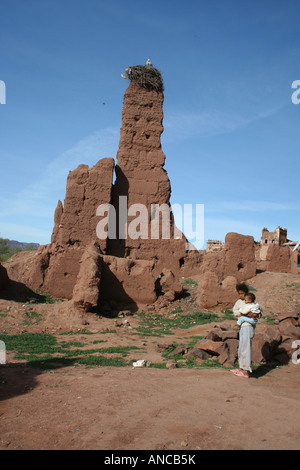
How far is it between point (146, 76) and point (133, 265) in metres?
9.86

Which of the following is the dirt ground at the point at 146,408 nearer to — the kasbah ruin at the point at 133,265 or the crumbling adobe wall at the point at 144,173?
the kasbah ruin at the point at 133,265

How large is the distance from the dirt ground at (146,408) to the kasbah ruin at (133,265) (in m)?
2.30

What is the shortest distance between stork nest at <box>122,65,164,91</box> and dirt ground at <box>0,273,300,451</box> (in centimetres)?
1408

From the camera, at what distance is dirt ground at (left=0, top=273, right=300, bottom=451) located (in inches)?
127

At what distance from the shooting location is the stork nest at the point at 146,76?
680 inches

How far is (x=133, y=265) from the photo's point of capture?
13.1 metres

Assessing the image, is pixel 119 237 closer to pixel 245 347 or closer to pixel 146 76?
pixel 146 76

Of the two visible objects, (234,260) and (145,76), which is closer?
(234,260)

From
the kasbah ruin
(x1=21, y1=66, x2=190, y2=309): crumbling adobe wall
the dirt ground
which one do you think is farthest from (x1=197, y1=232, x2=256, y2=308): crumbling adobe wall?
the dirt ground

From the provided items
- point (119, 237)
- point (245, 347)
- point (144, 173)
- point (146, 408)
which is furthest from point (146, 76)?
point (146, 408)

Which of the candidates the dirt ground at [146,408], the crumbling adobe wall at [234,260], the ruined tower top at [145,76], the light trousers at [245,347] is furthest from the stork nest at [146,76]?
the light trousers at [245,347]

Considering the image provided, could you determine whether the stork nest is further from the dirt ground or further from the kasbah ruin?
the dirt ground

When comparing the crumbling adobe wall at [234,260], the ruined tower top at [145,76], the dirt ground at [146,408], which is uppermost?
the ruined tower top at [145,76]
